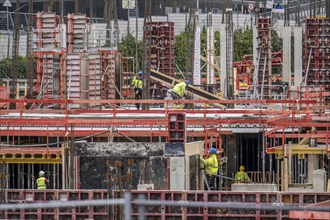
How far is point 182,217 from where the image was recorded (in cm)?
2461

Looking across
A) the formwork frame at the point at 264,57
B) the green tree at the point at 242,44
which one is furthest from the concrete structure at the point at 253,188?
the green tree at the point at 242,44

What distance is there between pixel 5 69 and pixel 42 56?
30.0 metres

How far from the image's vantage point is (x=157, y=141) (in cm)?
3528

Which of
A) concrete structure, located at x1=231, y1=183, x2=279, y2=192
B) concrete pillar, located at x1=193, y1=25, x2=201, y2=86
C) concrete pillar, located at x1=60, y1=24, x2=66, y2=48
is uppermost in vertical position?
concrete pillar, located at x1=60, y1=24, x2=66, y2=48

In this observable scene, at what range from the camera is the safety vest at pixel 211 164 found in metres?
29.5

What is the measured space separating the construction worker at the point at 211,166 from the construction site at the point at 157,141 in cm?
20

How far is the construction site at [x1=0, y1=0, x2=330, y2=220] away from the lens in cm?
2467

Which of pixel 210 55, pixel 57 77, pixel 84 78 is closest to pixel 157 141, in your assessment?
pixel 57 77

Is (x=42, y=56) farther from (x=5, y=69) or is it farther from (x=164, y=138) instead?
(x=5, y=69)

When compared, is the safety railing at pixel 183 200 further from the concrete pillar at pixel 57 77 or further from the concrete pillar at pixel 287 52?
the concrete pillar at pixel 287 52

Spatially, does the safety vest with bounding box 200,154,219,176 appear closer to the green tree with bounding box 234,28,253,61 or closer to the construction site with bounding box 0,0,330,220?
the construction site with bounding box 0,0,330,220

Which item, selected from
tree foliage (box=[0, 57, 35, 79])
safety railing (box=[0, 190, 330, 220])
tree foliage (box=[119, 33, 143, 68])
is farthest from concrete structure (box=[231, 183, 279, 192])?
tree foliage (box=[119, 33, 143, 68])

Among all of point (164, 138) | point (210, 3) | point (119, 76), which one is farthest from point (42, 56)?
point (210, 3)

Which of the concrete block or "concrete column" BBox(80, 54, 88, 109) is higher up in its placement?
"concrete column" BBox(80, 54, 88, 109)
